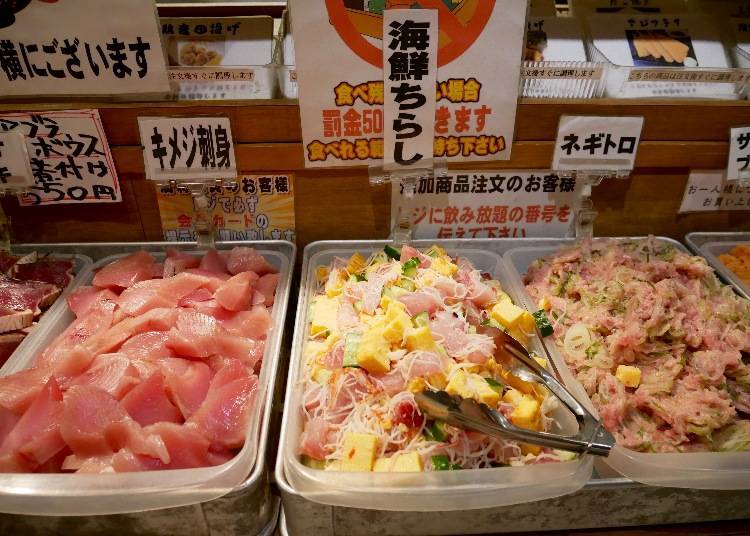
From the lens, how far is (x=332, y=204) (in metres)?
2.19

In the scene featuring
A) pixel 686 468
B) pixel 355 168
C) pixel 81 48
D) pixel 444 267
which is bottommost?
pixel 686 468

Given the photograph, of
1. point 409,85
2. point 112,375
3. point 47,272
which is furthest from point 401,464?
point 47,272

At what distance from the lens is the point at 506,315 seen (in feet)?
5.89

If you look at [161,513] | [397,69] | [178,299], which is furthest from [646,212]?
[161,513]

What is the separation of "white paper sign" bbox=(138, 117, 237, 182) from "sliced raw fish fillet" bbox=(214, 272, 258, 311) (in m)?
0.43

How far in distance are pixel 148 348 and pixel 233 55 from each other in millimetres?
1169

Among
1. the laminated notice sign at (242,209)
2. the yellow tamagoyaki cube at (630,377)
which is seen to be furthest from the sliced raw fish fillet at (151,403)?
the yellow tamagoyaki cube at (630,377)

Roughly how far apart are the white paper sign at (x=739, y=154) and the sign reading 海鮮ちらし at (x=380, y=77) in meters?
0.91

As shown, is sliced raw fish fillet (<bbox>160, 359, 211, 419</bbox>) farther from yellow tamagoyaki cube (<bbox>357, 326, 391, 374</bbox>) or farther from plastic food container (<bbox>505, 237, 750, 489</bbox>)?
plastic food container (<bbox>505, 237, 750, 489</bbox>)

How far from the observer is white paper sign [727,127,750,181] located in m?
2.03

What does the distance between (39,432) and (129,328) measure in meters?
0.42

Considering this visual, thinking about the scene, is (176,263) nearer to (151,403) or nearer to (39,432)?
(151,403)

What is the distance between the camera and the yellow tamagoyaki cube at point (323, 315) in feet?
5.86

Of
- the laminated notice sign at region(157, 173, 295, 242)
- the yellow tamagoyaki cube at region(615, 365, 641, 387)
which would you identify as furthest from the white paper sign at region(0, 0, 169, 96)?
the yellow tamagoyaki cube at region(615, 365, 641, 387)
